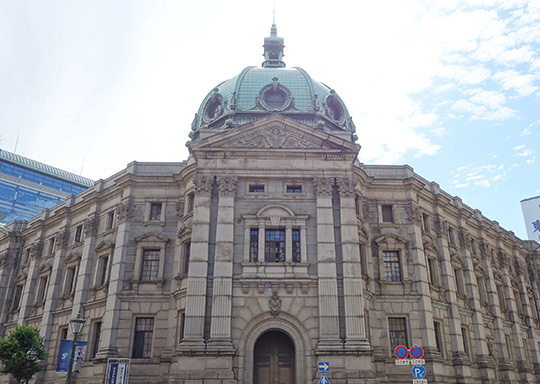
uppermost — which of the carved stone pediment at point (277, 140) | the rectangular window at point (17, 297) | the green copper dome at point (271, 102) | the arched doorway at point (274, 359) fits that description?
the green copper dome at point (271, 102)

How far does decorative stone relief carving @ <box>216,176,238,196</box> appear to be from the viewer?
1292 inches

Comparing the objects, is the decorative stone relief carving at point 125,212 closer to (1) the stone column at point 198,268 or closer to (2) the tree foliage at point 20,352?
(1) the stone column at point 198,268

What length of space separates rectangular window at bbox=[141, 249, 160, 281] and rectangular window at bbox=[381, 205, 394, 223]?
58.0 ft

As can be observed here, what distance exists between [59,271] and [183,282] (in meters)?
15.3

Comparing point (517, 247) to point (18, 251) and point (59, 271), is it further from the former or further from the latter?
point (18, 251)

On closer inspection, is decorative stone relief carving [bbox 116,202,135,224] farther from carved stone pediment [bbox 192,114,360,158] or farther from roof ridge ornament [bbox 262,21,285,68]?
roof ridge ornament [bbox 262,21,285,68]

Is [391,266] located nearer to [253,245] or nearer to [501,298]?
[253,245]

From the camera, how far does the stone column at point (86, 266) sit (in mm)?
38219

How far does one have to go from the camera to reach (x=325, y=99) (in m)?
42.7

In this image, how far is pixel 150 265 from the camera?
36.8 meters

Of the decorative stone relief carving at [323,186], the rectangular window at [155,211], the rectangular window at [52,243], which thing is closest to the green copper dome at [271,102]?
the rectangular window at [155,211]

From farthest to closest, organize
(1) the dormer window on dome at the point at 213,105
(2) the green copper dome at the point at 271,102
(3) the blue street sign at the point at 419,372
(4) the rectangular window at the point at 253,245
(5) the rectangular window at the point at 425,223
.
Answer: (1) the dormer window on dome at the point at 213,105 → (2) the green copper dome at the point at 271,102 → (5) the rectangular window at the point at 425,223 → (4) the rectangular window at the point at 253,245 → (3) the blue street sign at the point at 419,372

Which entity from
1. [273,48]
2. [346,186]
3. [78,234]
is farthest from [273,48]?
[78,234]

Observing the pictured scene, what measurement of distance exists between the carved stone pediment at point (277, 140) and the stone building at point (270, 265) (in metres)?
0.10
